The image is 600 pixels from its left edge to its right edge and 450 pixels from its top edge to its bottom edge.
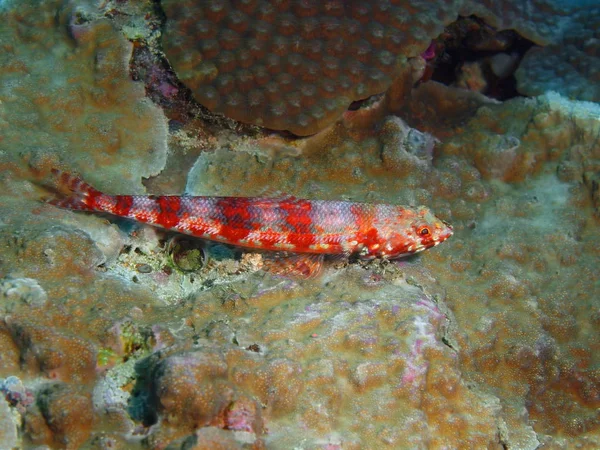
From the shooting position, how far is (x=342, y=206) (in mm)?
4602

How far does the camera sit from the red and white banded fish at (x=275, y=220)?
4.39 metres

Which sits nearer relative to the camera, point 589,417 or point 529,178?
point 589,417

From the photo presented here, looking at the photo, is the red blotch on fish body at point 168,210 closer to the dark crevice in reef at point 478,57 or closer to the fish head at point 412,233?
the fish head at point 412,233

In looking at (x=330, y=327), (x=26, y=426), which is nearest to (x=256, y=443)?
(x=330, y=327)

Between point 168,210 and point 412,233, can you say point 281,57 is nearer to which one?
point 168,210

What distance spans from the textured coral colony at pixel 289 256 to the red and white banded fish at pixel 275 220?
23 cm

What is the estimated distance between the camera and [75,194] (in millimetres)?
4316

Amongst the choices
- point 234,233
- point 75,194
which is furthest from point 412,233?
point 75,194

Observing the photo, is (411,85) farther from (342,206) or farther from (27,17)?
(27,17)

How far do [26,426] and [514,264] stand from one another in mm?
4954

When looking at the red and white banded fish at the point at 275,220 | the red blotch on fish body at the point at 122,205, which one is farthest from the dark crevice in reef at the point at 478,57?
the red blotch on fish body at the point at 122,205

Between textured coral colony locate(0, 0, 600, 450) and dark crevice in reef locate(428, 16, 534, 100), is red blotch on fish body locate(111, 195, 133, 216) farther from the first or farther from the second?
dark crevice in reef locate(428, 16, 534, 100)

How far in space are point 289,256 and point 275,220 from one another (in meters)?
0.41

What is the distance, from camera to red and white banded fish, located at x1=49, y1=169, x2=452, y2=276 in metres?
4.39
